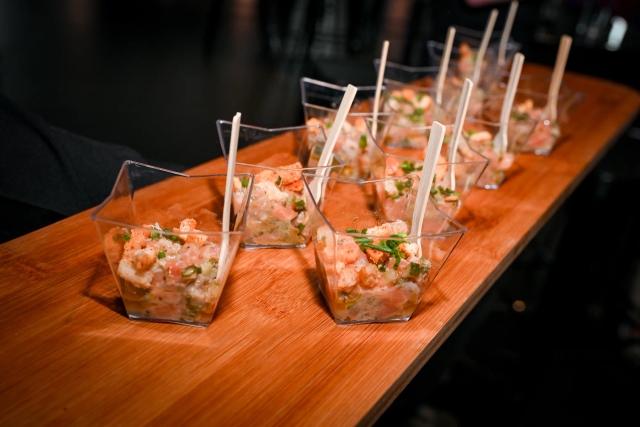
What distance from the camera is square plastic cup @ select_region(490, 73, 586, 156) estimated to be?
2.77m

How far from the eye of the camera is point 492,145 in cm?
242

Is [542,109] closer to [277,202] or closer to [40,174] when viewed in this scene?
[277,202]

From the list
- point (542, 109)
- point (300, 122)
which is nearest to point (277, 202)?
point (300, 122)

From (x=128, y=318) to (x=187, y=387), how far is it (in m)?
0.27

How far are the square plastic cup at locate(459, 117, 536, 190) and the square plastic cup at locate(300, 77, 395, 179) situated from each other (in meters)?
0.43

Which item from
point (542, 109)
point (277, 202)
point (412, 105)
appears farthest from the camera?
point (542, 109)

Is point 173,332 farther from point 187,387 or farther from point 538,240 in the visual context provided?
point 538,240

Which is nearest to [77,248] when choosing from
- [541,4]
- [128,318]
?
[128,318]

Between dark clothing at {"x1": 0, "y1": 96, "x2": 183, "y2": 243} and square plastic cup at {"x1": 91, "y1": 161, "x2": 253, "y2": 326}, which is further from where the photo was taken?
dark clothing at {"x1": 0, "y1": 96, "x2": 183, "y2": 243}

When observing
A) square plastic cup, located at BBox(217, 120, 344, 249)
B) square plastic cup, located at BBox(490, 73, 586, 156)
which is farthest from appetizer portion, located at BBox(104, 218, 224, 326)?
square plastic cup, located at BBox(490, 73, 586, 156)

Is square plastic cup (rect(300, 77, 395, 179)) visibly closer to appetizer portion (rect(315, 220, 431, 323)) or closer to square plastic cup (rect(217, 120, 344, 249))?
square plastic cup (rect(217, 120, 344, 249))

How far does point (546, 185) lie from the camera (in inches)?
97.2

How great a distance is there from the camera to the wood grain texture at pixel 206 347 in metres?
1.17

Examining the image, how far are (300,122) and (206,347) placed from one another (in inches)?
79.5
